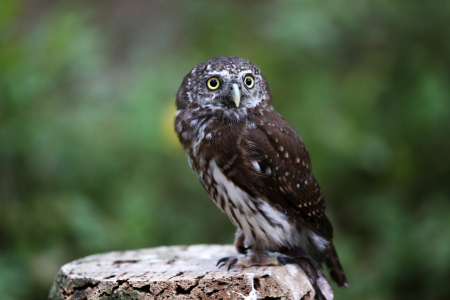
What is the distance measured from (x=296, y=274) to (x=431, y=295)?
1970 millimetres

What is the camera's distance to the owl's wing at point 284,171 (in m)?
2.88

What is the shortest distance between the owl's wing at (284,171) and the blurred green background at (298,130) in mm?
1508

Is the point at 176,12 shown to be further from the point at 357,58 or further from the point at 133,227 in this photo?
the point at 133,227

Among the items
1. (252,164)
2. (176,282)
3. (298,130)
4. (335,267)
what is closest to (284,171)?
(252,164)

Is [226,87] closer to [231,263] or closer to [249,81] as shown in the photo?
[249,81]

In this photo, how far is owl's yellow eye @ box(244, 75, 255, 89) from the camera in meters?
3.01

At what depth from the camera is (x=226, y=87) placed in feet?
9.65

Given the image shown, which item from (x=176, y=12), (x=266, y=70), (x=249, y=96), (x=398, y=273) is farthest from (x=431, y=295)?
(x=176, y=12)

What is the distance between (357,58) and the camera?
213 inches

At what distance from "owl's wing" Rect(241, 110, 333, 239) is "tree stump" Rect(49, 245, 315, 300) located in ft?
1.13

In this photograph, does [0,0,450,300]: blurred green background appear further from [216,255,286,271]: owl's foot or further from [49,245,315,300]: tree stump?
[216,255,286,271]: owl's foot

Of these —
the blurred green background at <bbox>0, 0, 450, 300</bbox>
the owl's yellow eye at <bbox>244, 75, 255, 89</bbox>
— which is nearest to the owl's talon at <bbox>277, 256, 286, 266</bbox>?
the owl's yellow eye at <bbox>244, 75, 255, 89</bbox>

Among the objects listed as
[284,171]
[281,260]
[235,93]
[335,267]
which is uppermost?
[235,93]

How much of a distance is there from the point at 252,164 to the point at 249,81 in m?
→ 0.53
